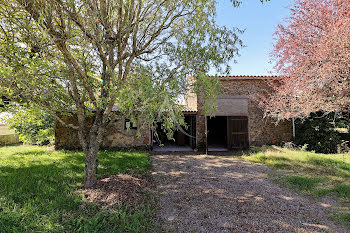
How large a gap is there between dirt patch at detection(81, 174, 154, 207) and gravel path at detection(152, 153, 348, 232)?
495 mm

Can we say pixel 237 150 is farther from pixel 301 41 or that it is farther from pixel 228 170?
pixel 301 41

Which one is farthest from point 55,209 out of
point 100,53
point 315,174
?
point 315,174

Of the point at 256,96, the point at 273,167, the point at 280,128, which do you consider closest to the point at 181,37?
the point at 273,167

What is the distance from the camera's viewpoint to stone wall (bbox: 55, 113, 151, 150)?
1111cm

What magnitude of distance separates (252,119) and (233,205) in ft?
29.0

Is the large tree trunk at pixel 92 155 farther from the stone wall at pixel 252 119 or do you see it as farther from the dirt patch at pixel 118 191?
the stone wall at pixel 252 119

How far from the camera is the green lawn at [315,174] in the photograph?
465 centimetres

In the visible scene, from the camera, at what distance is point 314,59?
7238mm

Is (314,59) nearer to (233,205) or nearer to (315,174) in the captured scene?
(315,174)

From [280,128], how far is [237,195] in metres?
8.98

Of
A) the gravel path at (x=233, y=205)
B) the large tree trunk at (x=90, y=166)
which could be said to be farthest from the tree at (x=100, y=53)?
the gravel path at (x=233, y=205)

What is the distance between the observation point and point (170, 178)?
600cm

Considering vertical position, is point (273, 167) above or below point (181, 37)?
below

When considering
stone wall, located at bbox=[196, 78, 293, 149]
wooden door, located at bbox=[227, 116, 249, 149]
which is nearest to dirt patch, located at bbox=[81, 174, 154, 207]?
stone wall, located at bbox=[196, 78, 293, 149]
